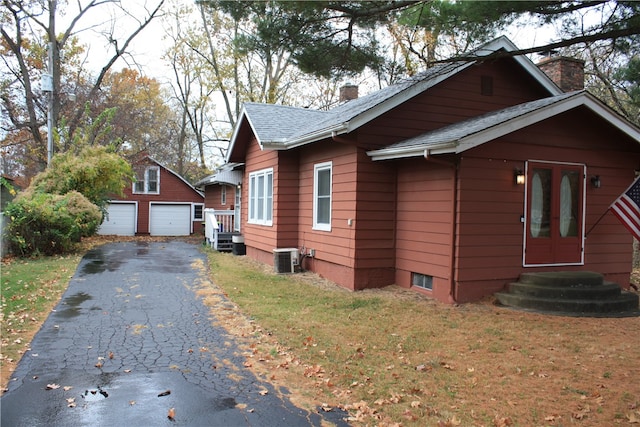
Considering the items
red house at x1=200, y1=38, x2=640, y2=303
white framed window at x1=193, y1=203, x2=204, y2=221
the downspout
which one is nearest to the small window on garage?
red house at x1=200, y1=38, x2=640, y2=303

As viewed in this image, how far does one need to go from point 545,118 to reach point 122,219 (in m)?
24.7

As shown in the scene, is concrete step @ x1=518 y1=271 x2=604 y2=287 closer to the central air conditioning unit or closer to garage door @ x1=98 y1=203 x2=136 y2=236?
the central air conditioning unit

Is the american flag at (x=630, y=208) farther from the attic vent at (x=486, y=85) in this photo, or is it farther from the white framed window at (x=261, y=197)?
the white framed window at (x=261, y=197)

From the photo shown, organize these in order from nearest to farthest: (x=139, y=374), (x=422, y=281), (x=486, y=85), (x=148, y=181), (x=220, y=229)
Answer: (x=139, y=374), (x=422, y=281), (x=486, y=85), (x=220, y=229), (x=148, y=181)

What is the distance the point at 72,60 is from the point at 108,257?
61.1ft

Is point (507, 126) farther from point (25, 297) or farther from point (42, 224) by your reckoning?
point (42, 224)

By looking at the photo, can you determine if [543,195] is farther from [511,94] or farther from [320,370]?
[320,370]

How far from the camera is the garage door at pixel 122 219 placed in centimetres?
2717

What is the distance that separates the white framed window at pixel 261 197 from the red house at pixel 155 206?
1363cm

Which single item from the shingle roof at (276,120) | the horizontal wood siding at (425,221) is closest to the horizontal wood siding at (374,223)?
the horizontal wood siding at (425,221)

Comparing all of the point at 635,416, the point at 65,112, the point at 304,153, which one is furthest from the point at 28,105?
the point at 635,416

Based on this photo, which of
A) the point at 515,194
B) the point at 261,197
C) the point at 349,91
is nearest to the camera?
the point at 515,194

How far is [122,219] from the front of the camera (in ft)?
89.7

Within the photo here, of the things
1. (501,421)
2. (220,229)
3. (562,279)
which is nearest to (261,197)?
(220,229)
